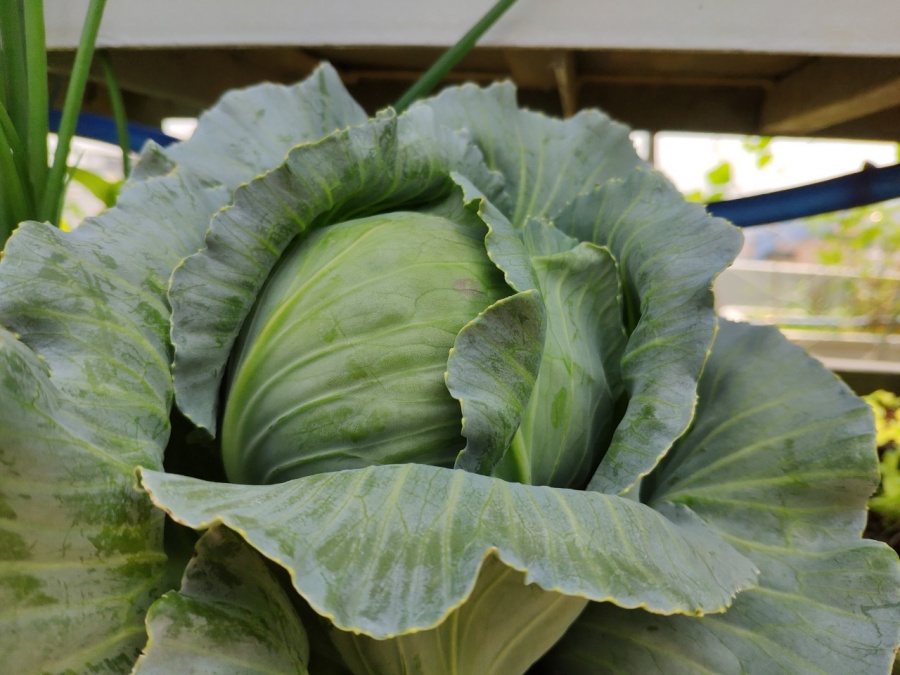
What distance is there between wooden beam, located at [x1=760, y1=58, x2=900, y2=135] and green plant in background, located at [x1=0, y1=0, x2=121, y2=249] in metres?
1.03

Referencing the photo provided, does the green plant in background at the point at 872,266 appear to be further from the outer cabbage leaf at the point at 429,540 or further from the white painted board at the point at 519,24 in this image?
the outer cabbage leaf at the point at 429,540

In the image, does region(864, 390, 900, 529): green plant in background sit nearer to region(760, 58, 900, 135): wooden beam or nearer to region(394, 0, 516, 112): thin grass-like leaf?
region(760, 58, 900, 135): wooden beam

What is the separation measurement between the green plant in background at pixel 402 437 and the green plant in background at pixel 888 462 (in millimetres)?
235

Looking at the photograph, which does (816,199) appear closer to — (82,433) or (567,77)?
(567,77)

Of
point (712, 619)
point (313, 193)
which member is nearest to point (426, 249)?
point (313, 193)

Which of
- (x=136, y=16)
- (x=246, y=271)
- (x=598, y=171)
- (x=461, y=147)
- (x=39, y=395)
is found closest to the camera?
(x=39, y=395)

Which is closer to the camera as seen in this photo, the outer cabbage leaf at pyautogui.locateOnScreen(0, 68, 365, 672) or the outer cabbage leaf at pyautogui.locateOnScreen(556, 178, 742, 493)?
the outer cabbage leaf at pyautogui.locateOnScreen(0, 68, 365, 672)

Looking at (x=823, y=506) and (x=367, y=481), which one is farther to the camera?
(x=823, y=506)

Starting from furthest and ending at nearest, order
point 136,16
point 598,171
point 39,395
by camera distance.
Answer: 1. point 136,16
2. point 598,171
3. point 39,395

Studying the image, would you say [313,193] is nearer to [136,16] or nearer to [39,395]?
[39,395]

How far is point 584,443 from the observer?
70 cm

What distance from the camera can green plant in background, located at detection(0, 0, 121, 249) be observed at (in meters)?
0.78

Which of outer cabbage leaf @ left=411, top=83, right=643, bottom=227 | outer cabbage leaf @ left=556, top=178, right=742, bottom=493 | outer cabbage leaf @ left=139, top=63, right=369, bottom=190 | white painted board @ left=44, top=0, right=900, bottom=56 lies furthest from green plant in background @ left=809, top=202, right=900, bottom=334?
outer cabbage leaf @ left=139, top=63, right=369, bottom=190

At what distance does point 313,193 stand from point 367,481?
299mm
